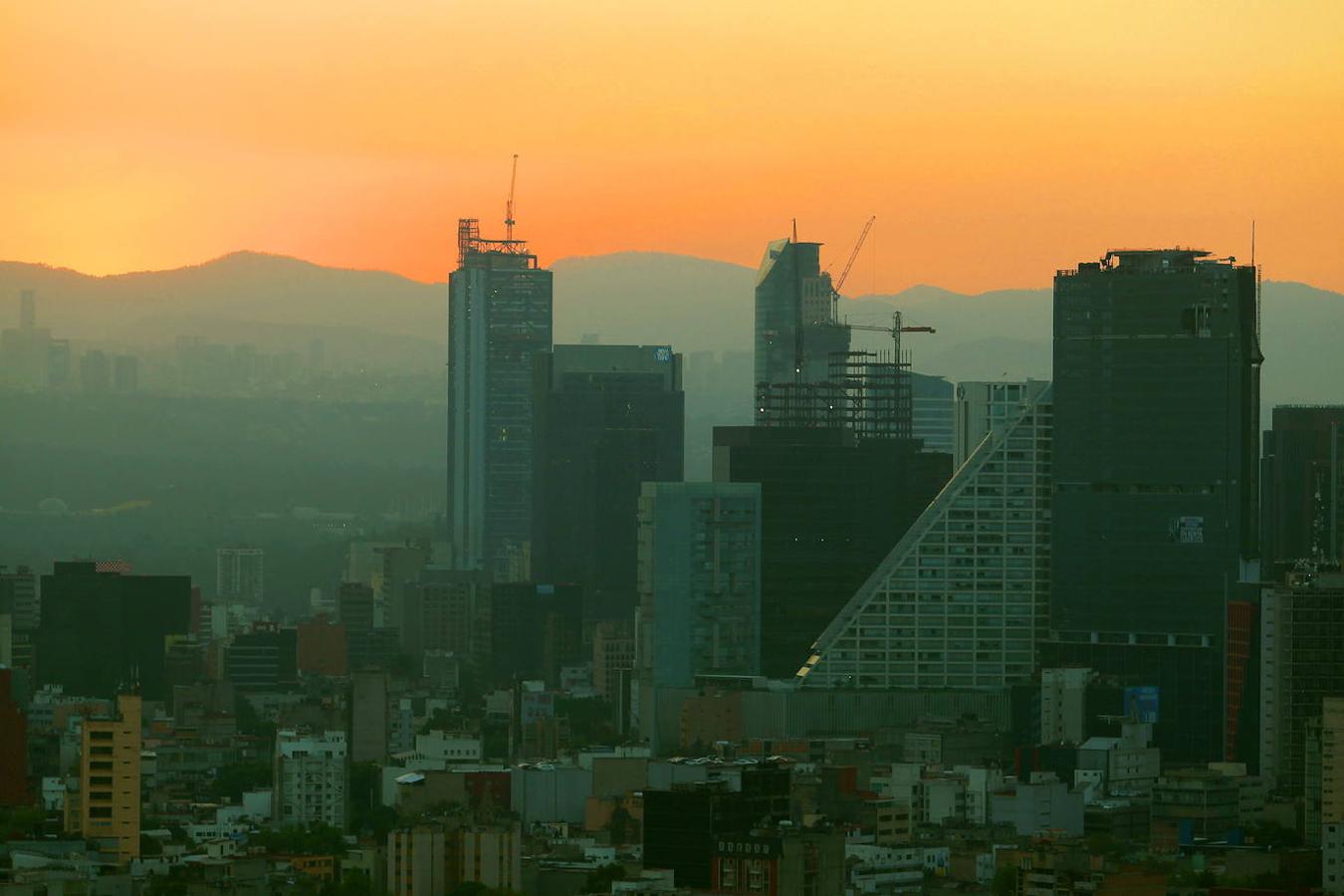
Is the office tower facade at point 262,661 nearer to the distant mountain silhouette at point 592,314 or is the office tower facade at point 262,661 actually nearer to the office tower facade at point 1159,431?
the distant mountain silhouette at point 592,314

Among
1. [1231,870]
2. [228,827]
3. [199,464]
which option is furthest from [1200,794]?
[199,464]

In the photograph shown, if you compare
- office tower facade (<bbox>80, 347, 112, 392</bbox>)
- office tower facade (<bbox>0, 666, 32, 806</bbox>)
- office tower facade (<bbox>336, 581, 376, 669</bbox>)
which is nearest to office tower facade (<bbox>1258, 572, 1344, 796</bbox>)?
office tower facade (<bbox>0, 666, 32, 806</bbox>)

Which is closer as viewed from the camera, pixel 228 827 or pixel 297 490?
pixel 228 827

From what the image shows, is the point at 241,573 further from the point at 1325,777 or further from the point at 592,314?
the point at 1325,777

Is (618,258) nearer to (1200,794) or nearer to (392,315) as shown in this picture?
(392,315)

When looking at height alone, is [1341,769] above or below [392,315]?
below

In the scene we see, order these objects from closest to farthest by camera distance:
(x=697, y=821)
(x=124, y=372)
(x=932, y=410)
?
1. (x=697, y=821)
2. (x=932, y=410)
3. (x=124, y=372)

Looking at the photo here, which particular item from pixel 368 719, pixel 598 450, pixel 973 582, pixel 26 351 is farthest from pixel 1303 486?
pixel 26 351
